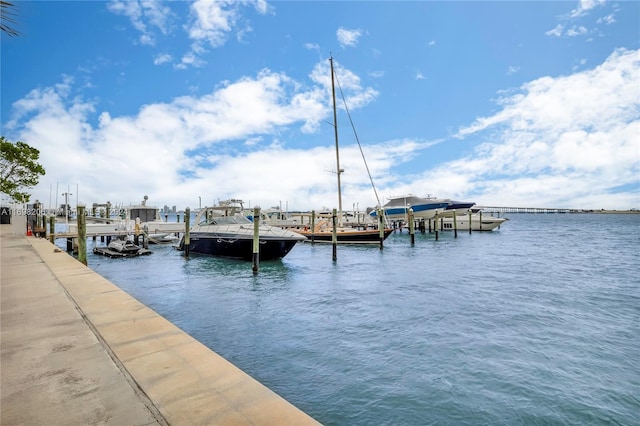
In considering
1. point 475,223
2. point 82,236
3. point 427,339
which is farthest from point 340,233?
point 475,223

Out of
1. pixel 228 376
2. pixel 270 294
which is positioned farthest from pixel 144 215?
pixel 228 376

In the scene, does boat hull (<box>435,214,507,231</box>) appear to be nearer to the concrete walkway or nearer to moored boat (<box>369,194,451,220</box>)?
moored boat (<box>369,194,451,220</box>)

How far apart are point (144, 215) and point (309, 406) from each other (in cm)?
3948

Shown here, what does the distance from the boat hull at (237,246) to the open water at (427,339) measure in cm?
237

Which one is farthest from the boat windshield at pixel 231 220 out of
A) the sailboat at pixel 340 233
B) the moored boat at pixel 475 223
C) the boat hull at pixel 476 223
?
the boat hull at pixel 476 223

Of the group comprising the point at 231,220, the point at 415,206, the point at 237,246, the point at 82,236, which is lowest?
the point at 237,246

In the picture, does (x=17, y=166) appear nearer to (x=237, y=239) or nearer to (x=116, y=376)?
(x=237, y=239)

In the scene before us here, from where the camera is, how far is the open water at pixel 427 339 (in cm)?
452

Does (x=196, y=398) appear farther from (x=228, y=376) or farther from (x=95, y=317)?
(x=95, y=317)

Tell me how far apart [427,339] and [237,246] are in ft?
42.5

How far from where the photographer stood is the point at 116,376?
2.85 m

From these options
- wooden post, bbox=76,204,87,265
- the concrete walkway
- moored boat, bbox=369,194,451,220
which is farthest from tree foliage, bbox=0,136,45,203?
moored boat, bbox=369,194,451,220

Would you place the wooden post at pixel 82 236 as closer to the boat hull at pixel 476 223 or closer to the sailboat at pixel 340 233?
the sailboat at pixel 340 233

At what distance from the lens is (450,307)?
920 cm
